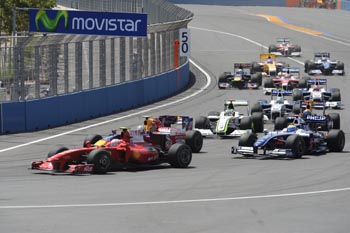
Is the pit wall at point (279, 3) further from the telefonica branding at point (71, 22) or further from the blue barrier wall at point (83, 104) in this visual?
the telefonica branding at point (71, 22)

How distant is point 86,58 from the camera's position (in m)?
34.2

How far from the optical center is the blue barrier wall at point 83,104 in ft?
97.9

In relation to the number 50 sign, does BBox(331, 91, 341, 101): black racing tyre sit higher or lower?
lower

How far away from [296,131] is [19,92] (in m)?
9.56

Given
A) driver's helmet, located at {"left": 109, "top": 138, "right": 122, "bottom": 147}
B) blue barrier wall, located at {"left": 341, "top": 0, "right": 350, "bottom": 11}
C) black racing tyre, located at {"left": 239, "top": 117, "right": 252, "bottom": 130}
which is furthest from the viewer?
blue barrier wall, located at {"left": 341, "top": 0, "right": 350, "bottom": 11}

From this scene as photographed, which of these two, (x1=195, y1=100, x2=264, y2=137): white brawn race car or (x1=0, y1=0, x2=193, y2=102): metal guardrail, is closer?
(x1=195, y1=100, x2=264, y2=137): white brawn race car

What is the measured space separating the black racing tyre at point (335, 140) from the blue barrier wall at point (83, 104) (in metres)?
9.66

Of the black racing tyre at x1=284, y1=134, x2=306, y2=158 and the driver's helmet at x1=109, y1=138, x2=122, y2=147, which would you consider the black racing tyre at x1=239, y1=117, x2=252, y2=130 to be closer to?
the black racing tyre at x1=284, y1=134, x2=306, y2=158

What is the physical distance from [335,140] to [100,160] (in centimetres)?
735

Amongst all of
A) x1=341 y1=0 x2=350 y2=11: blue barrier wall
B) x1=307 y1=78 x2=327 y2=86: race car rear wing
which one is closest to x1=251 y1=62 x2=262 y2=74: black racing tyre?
x1=307 y1=78 x2=327 y2=86: race car rear wing

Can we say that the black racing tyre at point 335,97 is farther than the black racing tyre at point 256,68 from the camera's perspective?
No

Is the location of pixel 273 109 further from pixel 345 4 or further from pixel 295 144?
pixel 345 4

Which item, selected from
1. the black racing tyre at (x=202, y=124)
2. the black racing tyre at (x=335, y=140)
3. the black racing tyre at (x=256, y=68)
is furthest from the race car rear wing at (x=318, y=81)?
the black racing tyre at (x=335, y=140)

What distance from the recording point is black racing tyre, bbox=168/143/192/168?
21.5 meters
